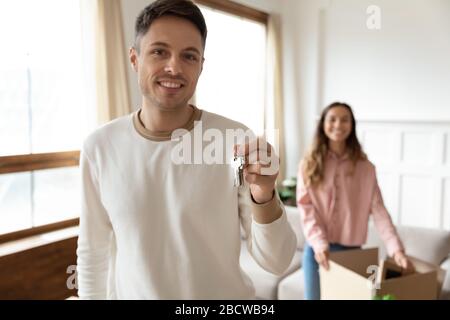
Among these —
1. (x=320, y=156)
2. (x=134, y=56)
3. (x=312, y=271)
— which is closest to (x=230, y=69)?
(x=320, y=156)

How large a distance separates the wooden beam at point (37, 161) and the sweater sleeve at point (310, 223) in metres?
0.87

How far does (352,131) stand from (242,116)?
744 millimetres

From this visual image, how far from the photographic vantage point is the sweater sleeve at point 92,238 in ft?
1.90

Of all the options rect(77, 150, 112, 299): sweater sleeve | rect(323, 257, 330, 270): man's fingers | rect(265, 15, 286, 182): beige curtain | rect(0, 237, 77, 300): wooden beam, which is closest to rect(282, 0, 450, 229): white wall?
rect(265, 15, 286, 182): beige curtain

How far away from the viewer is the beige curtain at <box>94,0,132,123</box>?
1.43 m

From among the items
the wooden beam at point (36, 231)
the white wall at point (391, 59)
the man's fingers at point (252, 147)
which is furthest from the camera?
the white wall at point (391, 59)

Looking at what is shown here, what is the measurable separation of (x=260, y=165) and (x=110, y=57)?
3.68ft

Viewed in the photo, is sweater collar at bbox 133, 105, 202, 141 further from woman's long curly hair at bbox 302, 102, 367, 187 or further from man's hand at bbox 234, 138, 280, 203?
woman's long curly hair at bbox 302, 102, 367, 187

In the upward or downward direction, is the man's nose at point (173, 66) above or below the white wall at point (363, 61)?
below

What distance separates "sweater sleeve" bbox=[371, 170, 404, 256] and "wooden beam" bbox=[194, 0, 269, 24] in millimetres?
975

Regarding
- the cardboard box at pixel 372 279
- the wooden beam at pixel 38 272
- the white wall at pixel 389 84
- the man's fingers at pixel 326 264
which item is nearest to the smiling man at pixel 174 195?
the cardboard box at pixel 372 279

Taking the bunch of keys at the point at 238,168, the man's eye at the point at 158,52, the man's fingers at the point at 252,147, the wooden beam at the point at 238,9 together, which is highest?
the wooden beam at the point at 238,9

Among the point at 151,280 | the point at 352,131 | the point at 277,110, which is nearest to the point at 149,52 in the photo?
the point at 151,280

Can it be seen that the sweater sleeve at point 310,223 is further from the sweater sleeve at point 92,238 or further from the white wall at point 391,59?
the white wall at point 391,59
